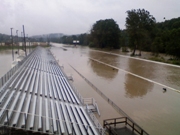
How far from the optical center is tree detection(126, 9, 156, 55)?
34875 millimetres

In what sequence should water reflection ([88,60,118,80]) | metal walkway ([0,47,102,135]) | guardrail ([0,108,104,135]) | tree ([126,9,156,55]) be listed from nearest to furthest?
guardrail ([0,108,104,135])
metal walkway ([0,47,102,135])
water reflection ([88,60,118,80])
tree ([126,9,156,55])

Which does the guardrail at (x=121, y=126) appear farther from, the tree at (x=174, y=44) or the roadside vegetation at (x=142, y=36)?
the tree at (x=174, y=44)

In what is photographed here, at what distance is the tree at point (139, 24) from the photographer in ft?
114

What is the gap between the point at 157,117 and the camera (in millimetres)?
8195

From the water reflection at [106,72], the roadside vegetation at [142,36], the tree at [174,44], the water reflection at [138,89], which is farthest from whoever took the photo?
the roadside vegetation at [142,36]

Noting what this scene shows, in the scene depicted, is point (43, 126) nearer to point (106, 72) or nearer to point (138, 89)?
point (138, 89)

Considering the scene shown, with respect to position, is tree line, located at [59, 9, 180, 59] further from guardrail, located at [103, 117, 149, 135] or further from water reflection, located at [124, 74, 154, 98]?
guardrail, located at [103, 117, 149, 135]

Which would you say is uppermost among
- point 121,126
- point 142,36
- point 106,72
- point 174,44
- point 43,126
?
point 142,36

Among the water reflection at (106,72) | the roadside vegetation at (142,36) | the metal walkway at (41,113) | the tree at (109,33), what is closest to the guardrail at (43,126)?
the metal walkway at (41,113)

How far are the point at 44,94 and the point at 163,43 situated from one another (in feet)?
93.6

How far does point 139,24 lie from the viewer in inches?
1375

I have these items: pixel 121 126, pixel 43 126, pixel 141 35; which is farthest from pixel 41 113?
pixel 141 35

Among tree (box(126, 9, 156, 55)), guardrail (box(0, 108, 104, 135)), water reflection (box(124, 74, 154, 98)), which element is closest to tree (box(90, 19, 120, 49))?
tree (box(126, 9, 156, 55))

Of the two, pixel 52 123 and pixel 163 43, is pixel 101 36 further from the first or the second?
pixel 52 123
